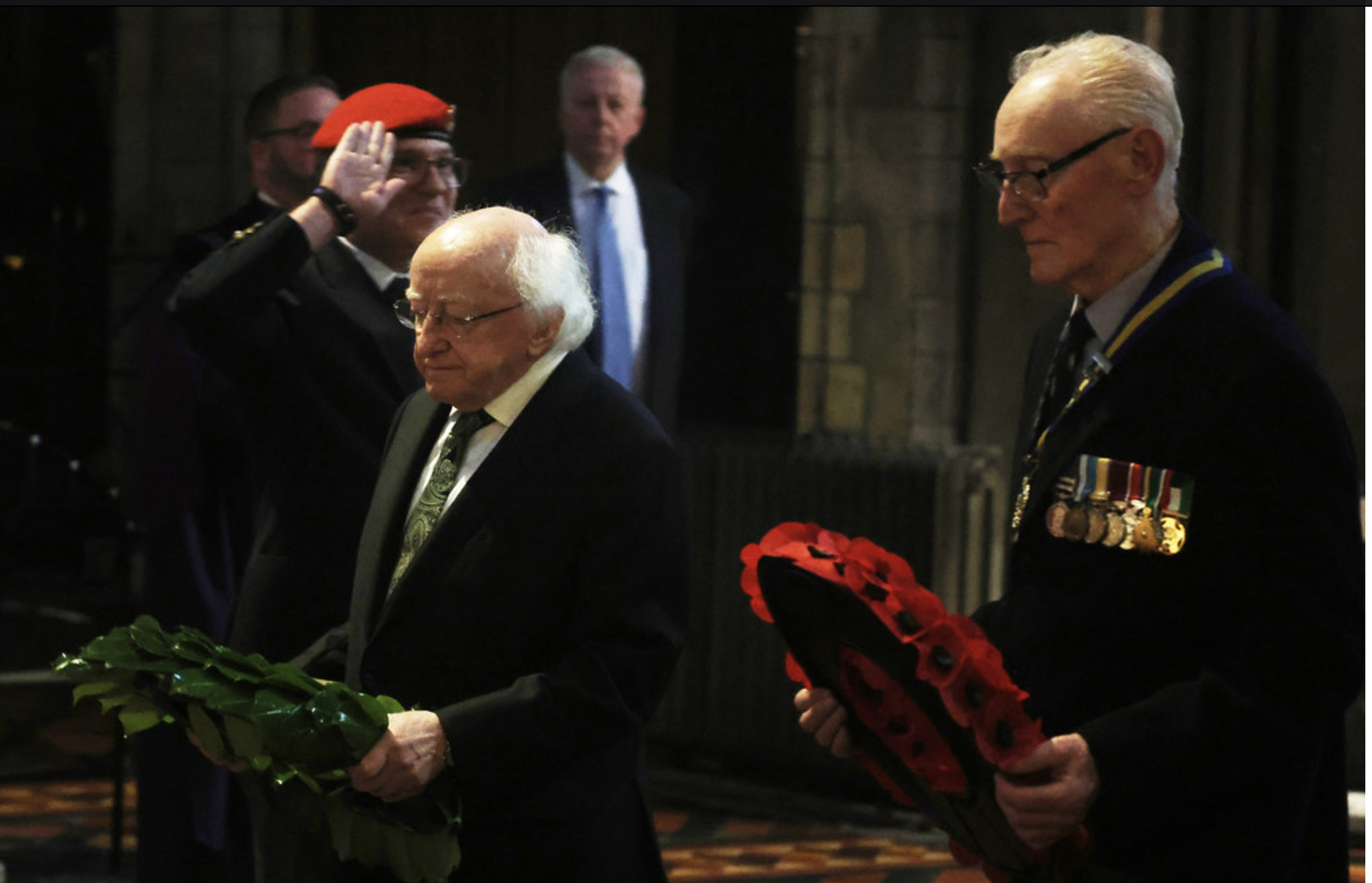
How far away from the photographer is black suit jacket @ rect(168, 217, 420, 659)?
392 centimetres

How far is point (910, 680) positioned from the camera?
2533 millimetres

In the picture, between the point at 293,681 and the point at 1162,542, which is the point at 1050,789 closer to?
the point at 1162,542

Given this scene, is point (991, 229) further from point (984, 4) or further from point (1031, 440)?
point (1031, 440)

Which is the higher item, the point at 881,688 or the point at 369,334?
the point at 369,334

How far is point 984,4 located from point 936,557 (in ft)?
6.29

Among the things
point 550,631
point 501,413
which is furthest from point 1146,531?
point 501,413

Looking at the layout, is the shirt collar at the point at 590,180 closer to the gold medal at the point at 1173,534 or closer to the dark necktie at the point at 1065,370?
the dark necktie at the point at 1065,370

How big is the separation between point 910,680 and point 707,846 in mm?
4359

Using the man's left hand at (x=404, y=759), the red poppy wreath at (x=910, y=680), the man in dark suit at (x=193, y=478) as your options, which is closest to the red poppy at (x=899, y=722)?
the red poppy wreath at (x=910, y=680)

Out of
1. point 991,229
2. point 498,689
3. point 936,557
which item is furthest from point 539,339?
point 991,229

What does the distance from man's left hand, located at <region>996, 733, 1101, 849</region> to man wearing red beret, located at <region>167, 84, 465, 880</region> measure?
1.73 meters

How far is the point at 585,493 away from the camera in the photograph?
3.02m

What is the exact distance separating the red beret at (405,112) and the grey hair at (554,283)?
1018mm

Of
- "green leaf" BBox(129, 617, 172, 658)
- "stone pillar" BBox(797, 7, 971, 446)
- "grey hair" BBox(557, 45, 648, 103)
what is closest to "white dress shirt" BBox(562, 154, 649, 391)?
"grey hair" BBox(557, 45, 648, 103)
